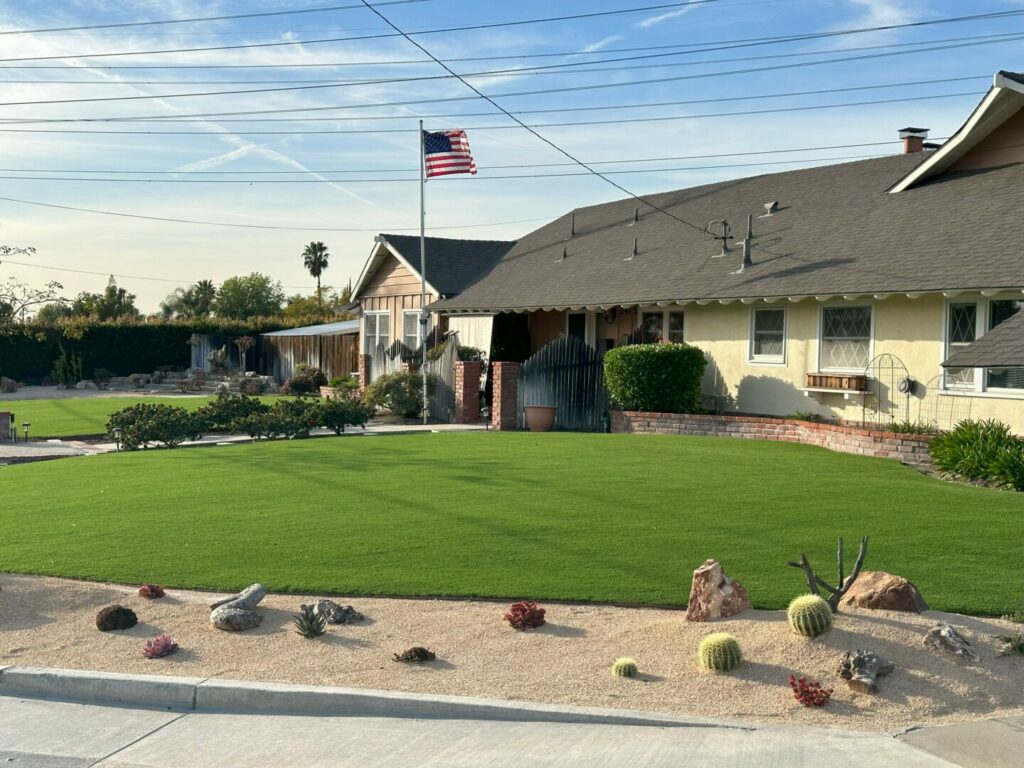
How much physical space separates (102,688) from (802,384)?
1603 cm

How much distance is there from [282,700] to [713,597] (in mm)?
3120

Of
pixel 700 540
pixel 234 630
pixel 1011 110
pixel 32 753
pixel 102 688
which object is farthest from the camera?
pixel 1011 110

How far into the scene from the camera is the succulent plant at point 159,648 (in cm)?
738

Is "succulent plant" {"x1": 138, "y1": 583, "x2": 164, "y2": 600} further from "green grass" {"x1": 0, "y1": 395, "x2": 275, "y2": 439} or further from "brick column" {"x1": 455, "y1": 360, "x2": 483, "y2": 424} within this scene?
"green grass" {"x1": 0, "y1": 395, "x2": 275, "y2": 439}

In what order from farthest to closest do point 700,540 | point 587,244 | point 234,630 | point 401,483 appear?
1. point 587,244
2. point 401,483
3. point 700,540
4. point 234,630

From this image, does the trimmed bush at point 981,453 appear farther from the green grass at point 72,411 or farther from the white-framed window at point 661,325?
the green grass at point 72,411

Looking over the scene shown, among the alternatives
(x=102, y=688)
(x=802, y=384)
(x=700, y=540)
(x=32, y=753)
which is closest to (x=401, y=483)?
(x=700, y=540)

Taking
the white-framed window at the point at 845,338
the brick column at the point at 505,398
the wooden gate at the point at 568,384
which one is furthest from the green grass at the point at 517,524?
the brick column at the point at 505,398

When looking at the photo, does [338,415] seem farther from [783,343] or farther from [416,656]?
[416,656]

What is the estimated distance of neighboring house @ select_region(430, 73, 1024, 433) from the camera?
17.5m

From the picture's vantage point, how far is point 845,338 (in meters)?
19.8

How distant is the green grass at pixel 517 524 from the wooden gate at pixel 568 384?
5861mm

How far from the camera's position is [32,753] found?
19.5 ft

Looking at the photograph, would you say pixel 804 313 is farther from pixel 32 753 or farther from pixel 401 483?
pixel 32 753
